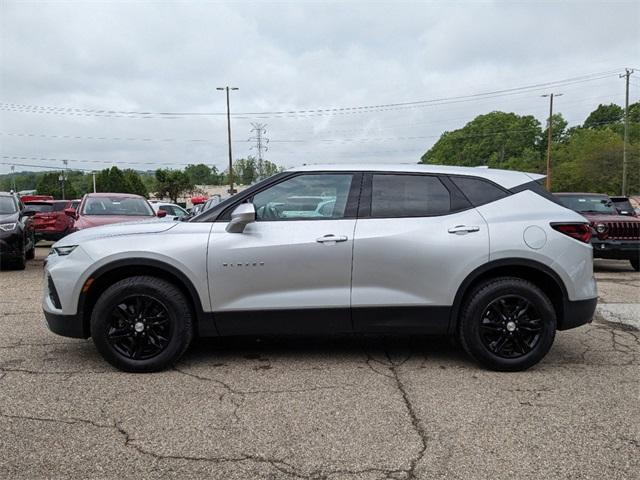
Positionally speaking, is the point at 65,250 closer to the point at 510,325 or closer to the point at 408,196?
the point at 408,196

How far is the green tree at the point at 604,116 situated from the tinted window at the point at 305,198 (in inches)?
3882

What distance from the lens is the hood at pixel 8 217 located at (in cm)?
1021

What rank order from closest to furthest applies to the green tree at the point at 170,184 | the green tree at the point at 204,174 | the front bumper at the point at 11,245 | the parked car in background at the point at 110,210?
the parked car in background at the point at 110,210, the front bumper at the point at 11,245, the green tree at the point at 170,184, the green tree at the point at 204,174

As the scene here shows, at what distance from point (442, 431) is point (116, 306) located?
2593mm

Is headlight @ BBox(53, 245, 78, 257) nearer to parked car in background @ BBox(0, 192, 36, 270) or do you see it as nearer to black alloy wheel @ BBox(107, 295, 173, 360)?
black alloy wheel @ BBox(107, 295, 173, 360)

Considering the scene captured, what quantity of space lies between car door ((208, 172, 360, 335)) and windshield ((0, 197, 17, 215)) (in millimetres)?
8462

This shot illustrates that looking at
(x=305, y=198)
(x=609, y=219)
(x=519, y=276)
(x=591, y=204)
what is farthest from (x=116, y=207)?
(x=591, y=204)

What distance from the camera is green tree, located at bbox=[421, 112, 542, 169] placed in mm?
97500

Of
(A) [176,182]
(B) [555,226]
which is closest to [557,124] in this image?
(A) [176,182]

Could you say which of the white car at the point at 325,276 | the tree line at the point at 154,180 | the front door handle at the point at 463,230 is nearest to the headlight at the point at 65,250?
the white car at the point at 325,276

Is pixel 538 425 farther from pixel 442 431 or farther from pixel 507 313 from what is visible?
pixel 507 313

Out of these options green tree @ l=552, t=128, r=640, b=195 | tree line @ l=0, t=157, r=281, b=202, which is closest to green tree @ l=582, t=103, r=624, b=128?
green tree @ l=552, t=128, r=640, b=195

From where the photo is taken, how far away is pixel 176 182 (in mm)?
64438

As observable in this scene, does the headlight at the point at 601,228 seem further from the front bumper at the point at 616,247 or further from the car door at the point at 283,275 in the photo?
the car door at the point at 283,275
